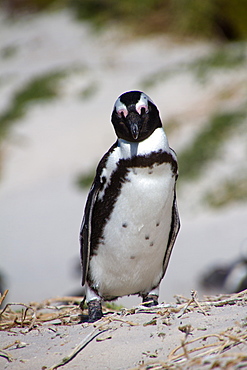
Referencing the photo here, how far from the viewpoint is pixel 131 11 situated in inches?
642

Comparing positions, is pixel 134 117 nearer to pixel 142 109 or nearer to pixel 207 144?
pixel 142 109

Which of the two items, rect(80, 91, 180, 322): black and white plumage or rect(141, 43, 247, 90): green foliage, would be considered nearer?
rect(80, 91, 180, 322): black and white plumage

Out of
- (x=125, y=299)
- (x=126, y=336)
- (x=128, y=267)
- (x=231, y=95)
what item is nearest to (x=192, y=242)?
(x=125, y=299)

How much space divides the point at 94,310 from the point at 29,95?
32.5 ft

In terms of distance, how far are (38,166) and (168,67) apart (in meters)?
3.44

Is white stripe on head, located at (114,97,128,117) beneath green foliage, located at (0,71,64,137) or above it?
beneath

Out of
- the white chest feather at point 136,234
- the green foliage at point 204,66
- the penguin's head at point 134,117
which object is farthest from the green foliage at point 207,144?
the penguin's head at point 134,117

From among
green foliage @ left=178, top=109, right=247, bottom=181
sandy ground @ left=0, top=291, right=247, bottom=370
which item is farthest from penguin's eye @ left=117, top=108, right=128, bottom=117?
green foliage @ left=178, top=109, right=247, bottom=181

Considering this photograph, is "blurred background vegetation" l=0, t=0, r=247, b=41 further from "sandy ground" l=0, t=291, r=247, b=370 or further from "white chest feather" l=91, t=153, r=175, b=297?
"sandy ground" l=0, t=291, r=247, b=370

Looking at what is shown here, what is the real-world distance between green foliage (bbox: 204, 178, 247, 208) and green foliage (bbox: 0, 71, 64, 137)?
4.68m

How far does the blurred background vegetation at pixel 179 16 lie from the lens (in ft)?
49.4

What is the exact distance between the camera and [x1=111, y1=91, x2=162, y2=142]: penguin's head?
132 inches

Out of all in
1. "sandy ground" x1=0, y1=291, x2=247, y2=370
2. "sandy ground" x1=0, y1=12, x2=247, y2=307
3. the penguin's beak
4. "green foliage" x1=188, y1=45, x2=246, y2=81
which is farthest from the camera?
"green foliage" x1=188, y1=45, x2=246, y2=81

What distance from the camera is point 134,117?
3.37 metres
